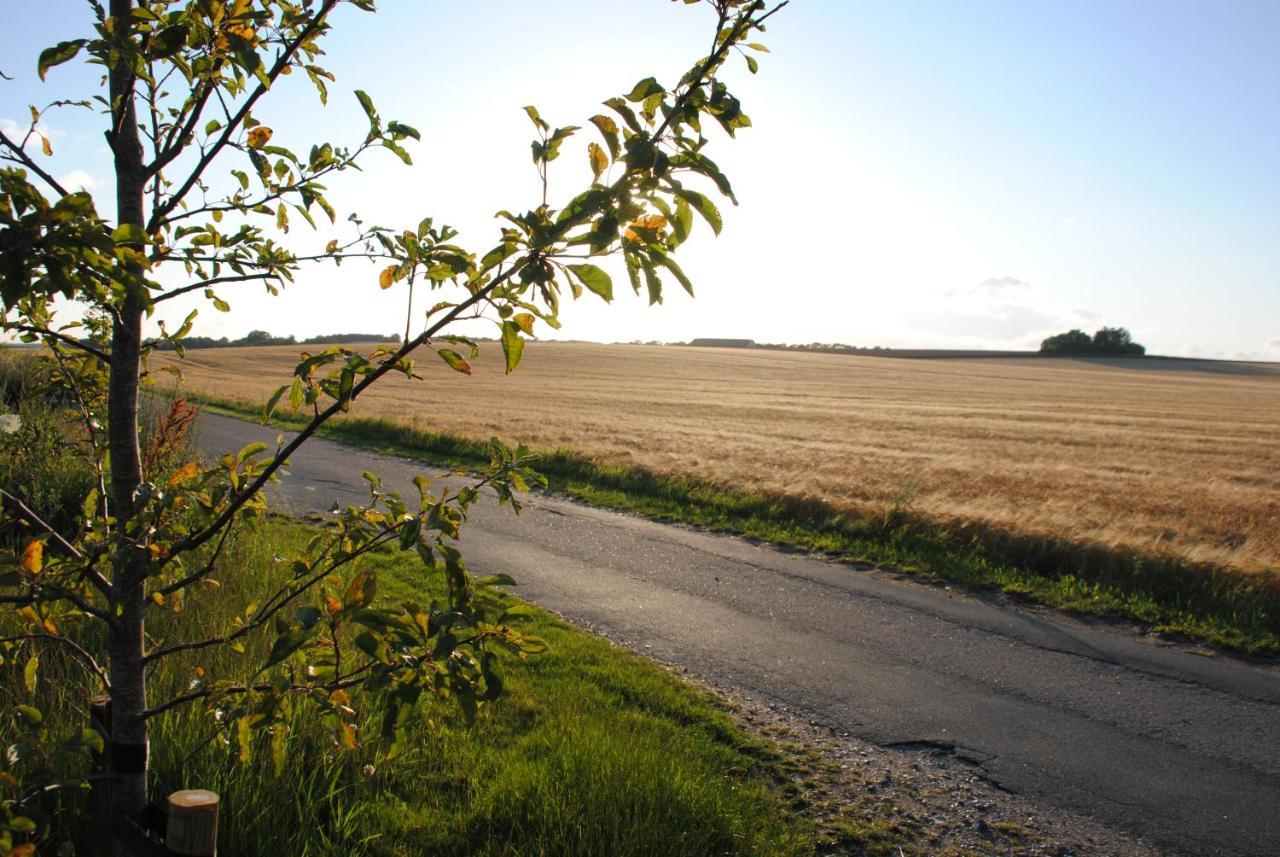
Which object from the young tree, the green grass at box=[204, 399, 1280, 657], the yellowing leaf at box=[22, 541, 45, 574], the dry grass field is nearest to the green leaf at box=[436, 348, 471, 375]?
the young tree

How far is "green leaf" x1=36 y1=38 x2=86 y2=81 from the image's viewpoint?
198 cm

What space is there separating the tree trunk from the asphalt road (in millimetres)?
2073

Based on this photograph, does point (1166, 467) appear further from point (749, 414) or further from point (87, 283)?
point (87, 283)

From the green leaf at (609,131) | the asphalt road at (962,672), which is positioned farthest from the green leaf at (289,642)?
the asphalt road at (962,672)

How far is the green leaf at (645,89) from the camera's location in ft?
6.20

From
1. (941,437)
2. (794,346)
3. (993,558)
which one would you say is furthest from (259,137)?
(794,346)

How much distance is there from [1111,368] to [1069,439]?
208 feet

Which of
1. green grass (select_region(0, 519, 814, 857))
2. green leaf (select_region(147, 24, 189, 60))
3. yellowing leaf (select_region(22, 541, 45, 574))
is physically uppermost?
green leaf (select_region(147, 24, 189, 60))

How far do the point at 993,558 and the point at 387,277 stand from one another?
1062 cm

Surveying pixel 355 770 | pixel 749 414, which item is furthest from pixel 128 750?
pixel 749 414

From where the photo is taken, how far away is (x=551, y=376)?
188 ft

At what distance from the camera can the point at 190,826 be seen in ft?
7.12

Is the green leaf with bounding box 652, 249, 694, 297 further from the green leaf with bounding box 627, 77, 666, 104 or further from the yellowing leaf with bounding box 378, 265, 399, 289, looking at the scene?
the yellowing leaf with bounding box 378, 265, 399, 289

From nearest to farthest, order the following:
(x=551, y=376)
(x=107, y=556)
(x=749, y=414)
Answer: (x=107, y=556), (x=749, y=414), (x=551, y=376)
